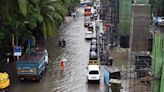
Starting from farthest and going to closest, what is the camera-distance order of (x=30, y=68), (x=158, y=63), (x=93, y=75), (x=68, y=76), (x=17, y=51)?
(x=17, y=51) < (x=68, y=76) < (x=93, y=75) < (x=30, y=68) < (x=158, y=63)

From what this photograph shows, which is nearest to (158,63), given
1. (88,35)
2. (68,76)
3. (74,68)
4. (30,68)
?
→ (30,68)

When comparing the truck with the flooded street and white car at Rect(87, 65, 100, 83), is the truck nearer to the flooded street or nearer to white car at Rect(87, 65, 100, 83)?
the flooded street

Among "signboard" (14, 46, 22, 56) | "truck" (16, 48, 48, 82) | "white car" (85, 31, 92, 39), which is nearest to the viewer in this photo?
"truck" (16, 48, 48, 82)

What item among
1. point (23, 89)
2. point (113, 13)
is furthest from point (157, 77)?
point (113, 13)

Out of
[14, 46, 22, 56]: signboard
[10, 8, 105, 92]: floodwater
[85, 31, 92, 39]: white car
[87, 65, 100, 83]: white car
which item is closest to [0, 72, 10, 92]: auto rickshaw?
[10, 8, 105, 92]: floodwater

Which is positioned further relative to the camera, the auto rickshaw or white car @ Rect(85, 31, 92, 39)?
white car @ Rect(85, 31, 92, 39)

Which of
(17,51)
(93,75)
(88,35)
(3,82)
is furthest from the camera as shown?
(88,35)

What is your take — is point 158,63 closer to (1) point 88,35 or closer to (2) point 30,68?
(2) point 30,68

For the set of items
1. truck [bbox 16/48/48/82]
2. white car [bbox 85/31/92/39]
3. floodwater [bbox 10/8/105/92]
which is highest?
white car [bbox 85/31/92/39]

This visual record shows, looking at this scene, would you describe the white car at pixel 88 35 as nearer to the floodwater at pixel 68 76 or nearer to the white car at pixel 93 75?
the floodwater at pixel 68 76

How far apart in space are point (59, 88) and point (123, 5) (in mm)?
17632

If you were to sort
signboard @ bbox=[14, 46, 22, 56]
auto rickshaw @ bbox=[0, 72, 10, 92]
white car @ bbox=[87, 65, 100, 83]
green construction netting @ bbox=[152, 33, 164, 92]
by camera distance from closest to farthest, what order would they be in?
green construction netting @ bbox=[152, 33, 164, 92], auto rickshaw @ bbox=[0, 72, 10, 92], white car @ bbox=[87, 65, 100, 83], signboard @ bbox=[14, 46, 22, 56]

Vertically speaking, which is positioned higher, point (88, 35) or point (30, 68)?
point (88, 35)

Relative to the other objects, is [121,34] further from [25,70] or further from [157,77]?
[157,77]
